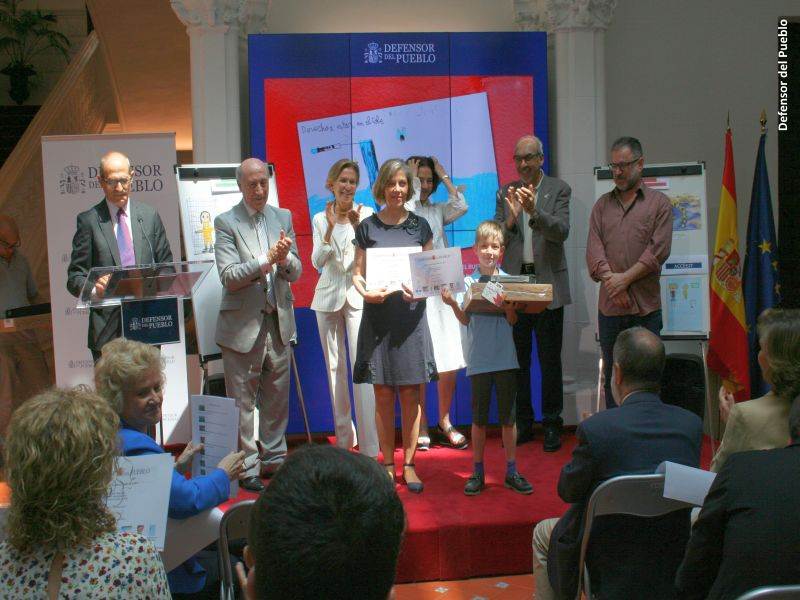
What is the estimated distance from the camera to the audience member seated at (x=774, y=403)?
2.63m

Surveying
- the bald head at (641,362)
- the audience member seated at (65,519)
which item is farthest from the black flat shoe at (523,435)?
the audience member seated at (65,519)

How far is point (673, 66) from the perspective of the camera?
6324 millimetres

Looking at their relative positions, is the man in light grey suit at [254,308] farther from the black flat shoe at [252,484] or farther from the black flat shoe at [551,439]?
the black flat shoe at [551,439]

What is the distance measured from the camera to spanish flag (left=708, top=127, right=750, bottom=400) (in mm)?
5371

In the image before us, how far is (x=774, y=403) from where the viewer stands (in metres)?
2.67

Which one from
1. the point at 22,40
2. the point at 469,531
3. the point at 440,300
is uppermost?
the point at 22,40

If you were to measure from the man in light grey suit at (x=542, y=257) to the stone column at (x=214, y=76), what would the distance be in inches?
72.8

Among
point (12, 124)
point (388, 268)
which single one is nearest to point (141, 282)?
point (388, 268)

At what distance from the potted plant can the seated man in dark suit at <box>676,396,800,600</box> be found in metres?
11.0

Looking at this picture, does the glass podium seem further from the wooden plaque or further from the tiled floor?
the tiled floor

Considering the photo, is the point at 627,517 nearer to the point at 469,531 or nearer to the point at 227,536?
the point at 227,536

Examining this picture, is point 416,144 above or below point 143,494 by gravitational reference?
above

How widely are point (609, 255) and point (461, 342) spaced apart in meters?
1.04

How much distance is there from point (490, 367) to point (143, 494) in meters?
2.48
